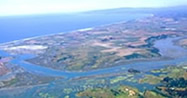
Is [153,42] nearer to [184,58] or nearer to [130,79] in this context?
[184,58]

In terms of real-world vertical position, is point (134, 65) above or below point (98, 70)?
above

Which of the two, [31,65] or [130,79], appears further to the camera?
[31,65]

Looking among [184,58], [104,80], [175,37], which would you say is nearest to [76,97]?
[104,80]

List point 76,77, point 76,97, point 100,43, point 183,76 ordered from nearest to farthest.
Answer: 1. point 76,97
2. point 183,76
3. point 76,77
4. point 100,43

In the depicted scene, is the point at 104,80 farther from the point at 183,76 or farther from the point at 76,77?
the point at 183,76

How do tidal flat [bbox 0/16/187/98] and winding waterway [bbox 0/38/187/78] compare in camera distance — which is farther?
winding waterway [bbox 0/38/187/78]

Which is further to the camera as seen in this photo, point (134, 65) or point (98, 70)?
point (134, 65)

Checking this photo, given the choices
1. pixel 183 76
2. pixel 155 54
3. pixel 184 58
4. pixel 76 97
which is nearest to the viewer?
pixel 76 97

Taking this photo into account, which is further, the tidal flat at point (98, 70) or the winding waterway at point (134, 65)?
the winding waterway at point (134, 65)

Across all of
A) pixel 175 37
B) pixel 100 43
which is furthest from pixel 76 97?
pixel 175 37
